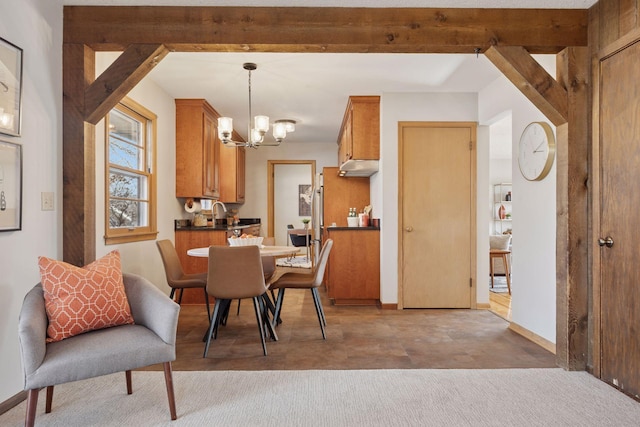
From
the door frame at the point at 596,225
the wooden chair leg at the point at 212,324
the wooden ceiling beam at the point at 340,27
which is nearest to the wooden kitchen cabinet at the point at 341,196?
the wooden chair leg at the point at 212,324

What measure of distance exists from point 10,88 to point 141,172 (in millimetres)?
1873

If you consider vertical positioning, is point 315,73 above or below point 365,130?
above

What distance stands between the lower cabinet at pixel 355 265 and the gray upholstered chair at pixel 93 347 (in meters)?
2.70

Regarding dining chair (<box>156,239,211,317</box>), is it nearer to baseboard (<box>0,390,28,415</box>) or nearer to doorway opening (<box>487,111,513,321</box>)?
baseboard (<box>0,390,28,415</box>)

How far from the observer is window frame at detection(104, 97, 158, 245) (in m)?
3.30

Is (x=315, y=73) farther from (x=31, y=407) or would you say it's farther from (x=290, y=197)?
(x=290, y=197)

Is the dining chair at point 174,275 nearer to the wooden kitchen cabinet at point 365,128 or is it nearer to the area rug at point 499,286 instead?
the wooden kitchen cabinet at point 365,128

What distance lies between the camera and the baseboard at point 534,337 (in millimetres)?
3054

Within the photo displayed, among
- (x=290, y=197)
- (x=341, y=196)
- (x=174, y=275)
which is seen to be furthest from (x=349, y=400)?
(x=290, y=197)

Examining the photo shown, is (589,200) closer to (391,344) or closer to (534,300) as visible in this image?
(534,300)

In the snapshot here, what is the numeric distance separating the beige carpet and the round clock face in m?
1.48

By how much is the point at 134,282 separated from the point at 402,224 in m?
2.91

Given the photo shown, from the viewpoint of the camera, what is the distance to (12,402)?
84.3 inches

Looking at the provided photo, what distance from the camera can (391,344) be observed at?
10.4 ft
